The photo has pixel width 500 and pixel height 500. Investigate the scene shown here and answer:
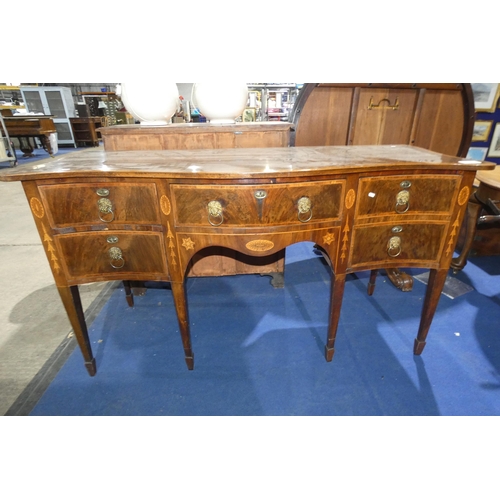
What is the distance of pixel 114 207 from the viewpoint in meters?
1.22

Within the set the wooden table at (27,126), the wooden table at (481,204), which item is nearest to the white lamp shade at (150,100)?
the wooden table at (481,204)

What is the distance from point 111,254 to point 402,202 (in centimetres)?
125

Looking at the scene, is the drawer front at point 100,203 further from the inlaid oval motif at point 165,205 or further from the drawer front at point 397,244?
the drawer front at point 397,244

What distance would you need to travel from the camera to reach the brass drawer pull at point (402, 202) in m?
1.27

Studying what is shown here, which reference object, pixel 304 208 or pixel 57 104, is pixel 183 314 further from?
pixel 57 104

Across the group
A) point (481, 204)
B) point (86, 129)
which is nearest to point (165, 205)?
point (481, 204)

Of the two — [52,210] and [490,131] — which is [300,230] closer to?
[52,210]

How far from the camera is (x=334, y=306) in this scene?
152cm

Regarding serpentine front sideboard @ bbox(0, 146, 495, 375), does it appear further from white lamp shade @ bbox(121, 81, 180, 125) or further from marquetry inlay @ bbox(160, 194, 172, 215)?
white lamp shade @ bbox(121, 81, 180, 125)

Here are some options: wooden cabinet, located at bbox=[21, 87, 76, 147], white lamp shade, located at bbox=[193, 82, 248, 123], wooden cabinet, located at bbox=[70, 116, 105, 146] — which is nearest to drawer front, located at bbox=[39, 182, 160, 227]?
white lamp shade, located at bbox=[193, 82, 248, 123]

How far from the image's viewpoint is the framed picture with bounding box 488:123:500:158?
329cm

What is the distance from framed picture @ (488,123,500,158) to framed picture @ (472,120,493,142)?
66 millimetres

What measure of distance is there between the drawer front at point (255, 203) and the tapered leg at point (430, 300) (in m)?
0.68

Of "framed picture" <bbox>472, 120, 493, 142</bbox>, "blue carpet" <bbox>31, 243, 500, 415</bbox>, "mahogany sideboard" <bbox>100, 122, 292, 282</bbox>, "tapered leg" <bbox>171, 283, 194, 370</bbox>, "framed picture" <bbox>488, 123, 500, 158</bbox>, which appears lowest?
"blue carpet" <bbox>31, 243, 500, 415</bbox>
